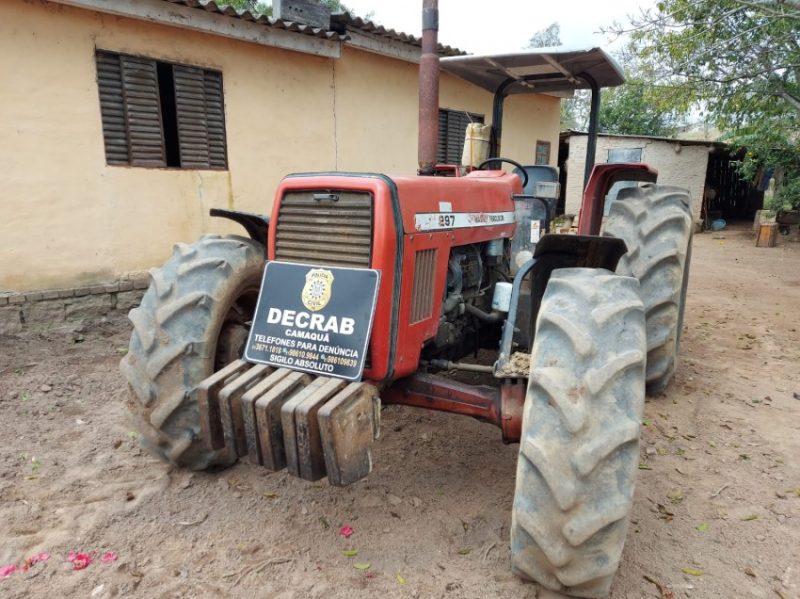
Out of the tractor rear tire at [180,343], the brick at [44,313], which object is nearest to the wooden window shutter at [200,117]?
the brick at [44,313]

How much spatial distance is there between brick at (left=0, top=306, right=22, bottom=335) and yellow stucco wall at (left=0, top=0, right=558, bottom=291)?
198 millimetres

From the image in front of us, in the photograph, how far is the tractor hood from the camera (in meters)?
3.44

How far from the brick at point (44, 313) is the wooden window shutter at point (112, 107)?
1.40 meters

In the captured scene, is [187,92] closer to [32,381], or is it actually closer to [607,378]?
[32,381]

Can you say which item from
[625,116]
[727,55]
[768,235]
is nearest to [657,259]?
[727,55]

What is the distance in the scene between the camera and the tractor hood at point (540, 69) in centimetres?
344

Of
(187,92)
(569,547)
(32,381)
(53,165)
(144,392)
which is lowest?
(32,381)

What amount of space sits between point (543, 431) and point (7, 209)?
4951 mm

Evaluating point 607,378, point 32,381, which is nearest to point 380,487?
point 607,378

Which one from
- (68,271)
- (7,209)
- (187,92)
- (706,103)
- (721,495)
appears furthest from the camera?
(706,103)

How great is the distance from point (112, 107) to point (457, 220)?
4.22 metres

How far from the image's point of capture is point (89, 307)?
543 centimetres

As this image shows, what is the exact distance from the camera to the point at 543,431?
6.02 feet

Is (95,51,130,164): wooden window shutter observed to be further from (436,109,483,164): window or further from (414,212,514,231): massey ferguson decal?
(436,109,483,164): window
